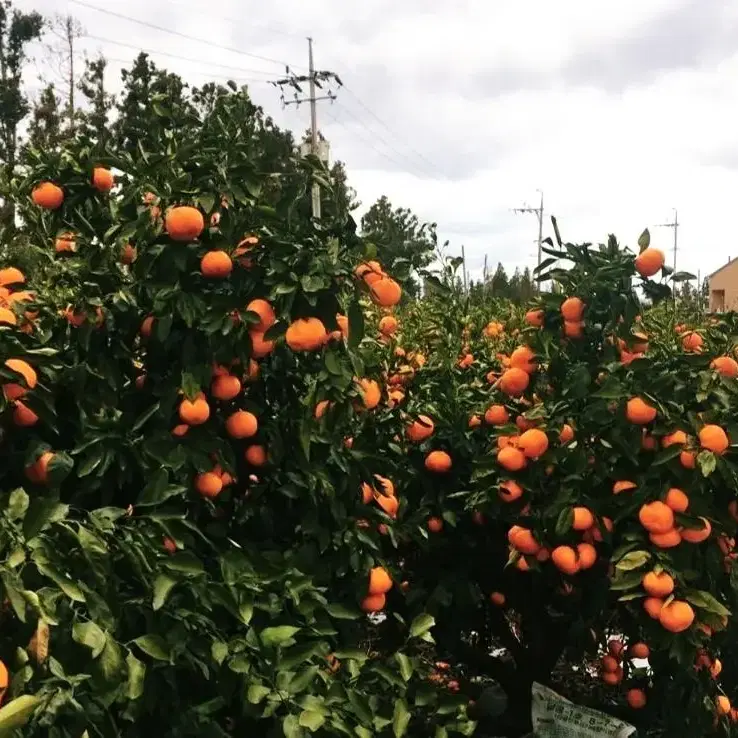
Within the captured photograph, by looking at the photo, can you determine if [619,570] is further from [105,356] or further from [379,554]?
[105,356]

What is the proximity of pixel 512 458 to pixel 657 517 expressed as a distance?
386 mm

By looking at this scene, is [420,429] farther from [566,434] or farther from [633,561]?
[633,561]

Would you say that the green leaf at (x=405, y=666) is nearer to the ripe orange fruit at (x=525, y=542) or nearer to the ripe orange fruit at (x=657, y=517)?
the ripe orange fruit at (x=525, y=542)

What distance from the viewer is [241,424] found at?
1.76m

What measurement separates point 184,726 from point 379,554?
69 centimetres

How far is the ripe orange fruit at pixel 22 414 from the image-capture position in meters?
1.55

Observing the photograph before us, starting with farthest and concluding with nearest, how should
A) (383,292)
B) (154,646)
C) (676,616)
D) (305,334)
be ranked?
(676,616) < (383,292) < (305,334) < (154,646)

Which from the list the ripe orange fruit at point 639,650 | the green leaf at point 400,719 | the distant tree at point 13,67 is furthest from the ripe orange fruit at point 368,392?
the distant tree at point 13,67

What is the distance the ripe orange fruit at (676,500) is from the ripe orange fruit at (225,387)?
1096mm

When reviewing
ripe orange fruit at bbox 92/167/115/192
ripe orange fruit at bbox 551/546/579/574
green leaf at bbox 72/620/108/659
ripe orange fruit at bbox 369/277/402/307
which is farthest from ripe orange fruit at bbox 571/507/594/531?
ripe orange fruit at bbox 92/167/115/192

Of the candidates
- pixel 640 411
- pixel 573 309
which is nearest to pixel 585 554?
pixel 640 411

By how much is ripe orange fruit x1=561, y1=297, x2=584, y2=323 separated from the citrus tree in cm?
60

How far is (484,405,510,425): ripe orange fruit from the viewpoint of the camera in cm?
241

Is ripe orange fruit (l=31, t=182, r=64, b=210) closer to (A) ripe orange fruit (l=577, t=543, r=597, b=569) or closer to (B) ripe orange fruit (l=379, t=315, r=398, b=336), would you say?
(B) ripe orange fruit (l=379, t=315, r=398, b=336)
